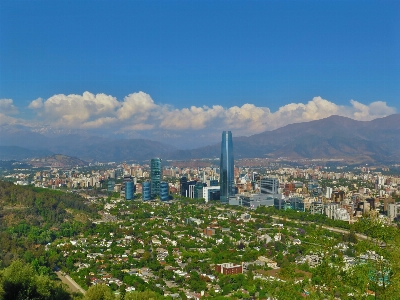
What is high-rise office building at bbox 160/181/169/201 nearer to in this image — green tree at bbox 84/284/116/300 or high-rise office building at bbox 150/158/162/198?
high-rise office building at bbox 150/158/162/198

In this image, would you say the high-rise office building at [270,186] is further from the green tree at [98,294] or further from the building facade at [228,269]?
the green tree at [98,294]

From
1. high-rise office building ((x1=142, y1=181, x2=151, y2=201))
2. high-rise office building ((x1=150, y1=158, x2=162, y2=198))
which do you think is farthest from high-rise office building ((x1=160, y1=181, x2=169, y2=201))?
high-rise office building ((x1=150, y1=158, x2=162, y2=198))

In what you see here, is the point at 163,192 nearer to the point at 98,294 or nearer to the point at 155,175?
the point at 155,175

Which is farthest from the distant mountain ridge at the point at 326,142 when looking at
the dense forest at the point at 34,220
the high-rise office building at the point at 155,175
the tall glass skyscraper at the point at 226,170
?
the dense forest at the point at 34,220

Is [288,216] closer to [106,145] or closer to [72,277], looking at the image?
[72,277]

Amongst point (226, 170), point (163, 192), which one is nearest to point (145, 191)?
point (163, 192)

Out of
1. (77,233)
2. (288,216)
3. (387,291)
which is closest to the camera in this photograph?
(387,291)

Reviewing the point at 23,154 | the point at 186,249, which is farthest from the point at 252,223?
the point at 23,154

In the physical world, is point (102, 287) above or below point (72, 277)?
above
